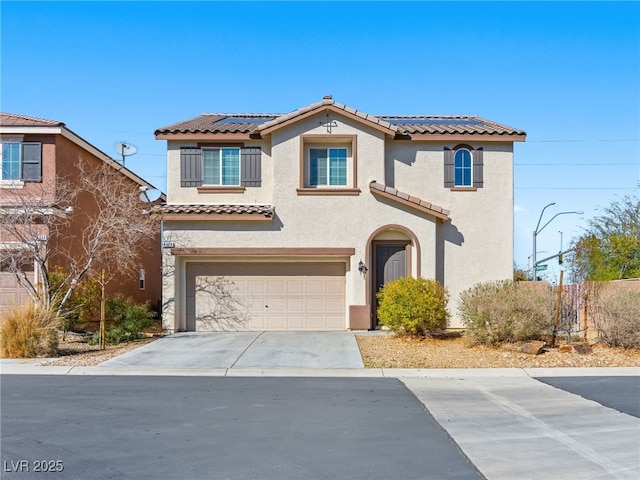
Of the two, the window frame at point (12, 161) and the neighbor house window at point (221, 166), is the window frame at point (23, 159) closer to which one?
the window frame at point (12, 161)

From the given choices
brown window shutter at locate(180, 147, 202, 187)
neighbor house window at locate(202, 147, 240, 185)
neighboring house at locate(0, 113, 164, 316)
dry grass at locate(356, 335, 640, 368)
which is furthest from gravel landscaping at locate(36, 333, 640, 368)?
neighbor house window at locate(202, 147, 240, 185)

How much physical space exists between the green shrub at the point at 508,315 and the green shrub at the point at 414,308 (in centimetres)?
101

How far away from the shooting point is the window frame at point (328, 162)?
67.1ft

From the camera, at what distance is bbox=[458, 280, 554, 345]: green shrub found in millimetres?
15906

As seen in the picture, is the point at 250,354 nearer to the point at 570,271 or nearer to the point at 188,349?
the point at 188,349

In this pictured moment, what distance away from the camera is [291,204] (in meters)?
20.5

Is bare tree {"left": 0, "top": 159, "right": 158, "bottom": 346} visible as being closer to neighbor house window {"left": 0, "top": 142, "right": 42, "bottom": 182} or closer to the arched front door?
neighbor house window {"left": 0, "top": 142, "right": 42, "bottom": 182}

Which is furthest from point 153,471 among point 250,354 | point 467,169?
point 467,169

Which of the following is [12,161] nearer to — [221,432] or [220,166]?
[220,166]

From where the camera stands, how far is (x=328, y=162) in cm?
2105

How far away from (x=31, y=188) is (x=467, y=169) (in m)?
13.8

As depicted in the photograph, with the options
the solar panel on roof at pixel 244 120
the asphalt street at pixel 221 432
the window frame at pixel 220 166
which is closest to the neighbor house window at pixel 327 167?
the window frame at pixel 220 166

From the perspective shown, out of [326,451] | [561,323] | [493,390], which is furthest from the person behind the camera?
[561,323]

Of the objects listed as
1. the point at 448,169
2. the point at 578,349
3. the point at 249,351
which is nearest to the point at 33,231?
the point at 249,351
